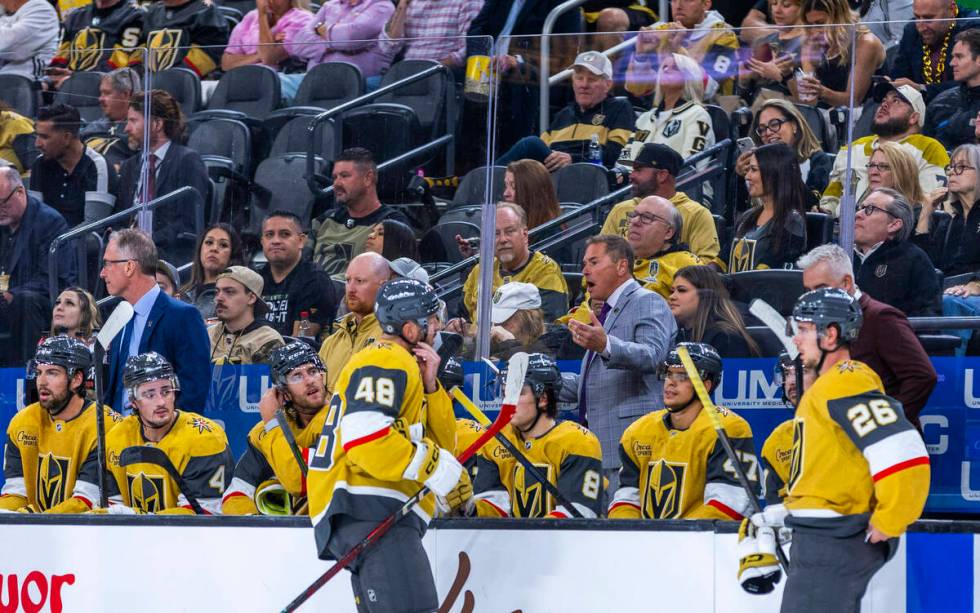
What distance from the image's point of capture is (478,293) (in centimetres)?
567

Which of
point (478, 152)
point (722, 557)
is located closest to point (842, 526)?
point (722, 557)

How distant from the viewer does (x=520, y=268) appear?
5.66 meters

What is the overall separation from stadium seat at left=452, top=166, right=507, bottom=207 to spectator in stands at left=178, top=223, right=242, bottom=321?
3.10 ft

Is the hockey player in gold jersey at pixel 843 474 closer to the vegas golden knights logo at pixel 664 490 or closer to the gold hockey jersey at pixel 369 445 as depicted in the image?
the vegas golden knights logo at pixel 664 490

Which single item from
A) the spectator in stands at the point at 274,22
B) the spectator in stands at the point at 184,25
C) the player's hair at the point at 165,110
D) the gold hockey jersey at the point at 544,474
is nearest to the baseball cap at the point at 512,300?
the gold hockey jersey at the point at 544,474

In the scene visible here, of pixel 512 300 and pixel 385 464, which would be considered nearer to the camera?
pixel 385 464

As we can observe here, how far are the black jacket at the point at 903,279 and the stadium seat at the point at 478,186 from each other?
132 cm

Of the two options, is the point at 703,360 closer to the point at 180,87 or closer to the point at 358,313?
the point at 358,313

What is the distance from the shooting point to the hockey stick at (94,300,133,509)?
222 inches

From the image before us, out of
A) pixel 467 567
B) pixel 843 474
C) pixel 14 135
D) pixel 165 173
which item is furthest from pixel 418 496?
pixel 14 135

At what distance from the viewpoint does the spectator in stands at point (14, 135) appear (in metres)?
6.75

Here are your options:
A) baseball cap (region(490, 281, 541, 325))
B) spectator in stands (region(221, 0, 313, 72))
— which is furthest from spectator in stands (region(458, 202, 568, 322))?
spectator in stands (region(221, 0, 313, 72))

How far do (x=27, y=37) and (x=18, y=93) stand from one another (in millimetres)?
A: 1196

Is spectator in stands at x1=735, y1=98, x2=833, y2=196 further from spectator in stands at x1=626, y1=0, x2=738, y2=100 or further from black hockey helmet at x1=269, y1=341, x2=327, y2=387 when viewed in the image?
black hockey helmet at x1=269, y1=341, x2=327, y2=387
